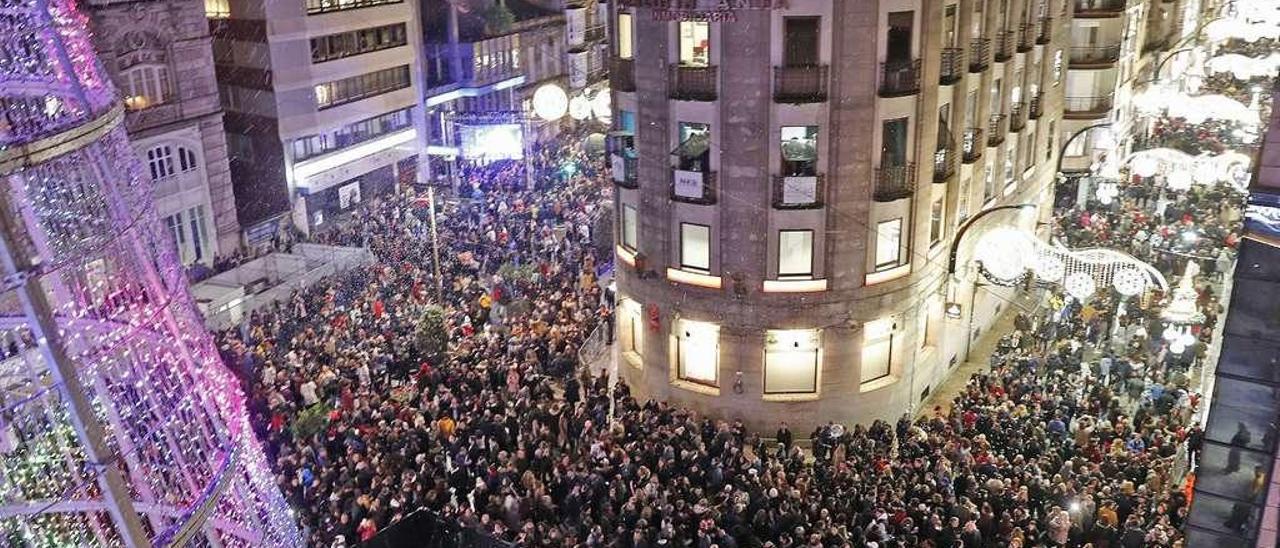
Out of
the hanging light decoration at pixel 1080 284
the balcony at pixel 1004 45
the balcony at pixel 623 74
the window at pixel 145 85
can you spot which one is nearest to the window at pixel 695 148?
A: the balcony at pixel 623 74

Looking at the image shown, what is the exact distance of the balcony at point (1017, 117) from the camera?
1254 inches

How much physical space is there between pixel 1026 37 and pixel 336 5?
30.5 m

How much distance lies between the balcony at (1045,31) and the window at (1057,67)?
1.44m

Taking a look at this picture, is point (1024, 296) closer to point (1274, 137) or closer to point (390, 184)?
point (1274, 137)

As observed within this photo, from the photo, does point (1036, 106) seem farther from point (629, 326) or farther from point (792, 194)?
point (629, 326)

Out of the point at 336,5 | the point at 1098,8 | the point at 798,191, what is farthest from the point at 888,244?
the point at 336,5

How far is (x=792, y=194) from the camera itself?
76.3 feet

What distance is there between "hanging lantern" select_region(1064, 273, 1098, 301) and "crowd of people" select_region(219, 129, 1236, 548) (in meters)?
2.66

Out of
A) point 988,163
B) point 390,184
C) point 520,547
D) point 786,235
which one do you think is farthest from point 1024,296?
point 390,184

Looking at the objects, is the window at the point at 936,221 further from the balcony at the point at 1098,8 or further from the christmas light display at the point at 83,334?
the christmas light display at the point at 83,334

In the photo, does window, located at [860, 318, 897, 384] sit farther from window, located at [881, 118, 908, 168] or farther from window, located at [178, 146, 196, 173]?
window, located at [178, 146, 196, 173]

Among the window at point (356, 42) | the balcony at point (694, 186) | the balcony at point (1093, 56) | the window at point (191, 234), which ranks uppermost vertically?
the window at point (356, 42)

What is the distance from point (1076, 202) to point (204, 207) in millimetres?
36011

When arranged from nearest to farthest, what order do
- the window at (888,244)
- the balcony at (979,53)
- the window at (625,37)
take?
the window at (625,37) < the window at (888,244) < the balcony at (979,53)
